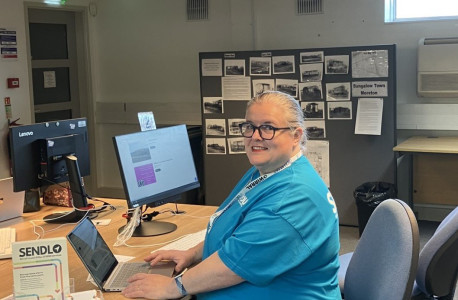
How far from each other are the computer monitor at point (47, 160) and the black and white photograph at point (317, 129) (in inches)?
106

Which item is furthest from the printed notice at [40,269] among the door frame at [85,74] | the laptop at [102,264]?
the door frame at [85,74]

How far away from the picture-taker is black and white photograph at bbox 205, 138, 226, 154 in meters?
5.71

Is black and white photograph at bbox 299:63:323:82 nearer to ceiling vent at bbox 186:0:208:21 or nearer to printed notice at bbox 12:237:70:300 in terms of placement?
ceiling vent at bbox 186:0:208:21

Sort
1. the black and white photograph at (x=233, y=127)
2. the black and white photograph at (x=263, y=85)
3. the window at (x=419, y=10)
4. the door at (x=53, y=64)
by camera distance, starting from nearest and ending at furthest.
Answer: the window at (x=419, y=10), the black and white photograph at (x=263, y=85), the black and white photograph at (x=233, y=127), the door at (x=53, y=64)

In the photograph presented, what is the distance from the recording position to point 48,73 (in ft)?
20.8

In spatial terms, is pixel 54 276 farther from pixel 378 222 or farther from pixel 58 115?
pixel 58 115

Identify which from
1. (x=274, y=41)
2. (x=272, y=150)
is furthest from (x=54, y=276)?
(x=274, y=41)

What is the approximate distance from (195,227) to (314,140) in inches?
106

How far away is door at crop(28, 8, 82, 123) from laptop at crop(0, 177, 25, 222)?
10.6 feet

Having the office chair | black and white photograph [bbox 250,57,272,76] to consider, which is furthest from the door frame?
the office chair

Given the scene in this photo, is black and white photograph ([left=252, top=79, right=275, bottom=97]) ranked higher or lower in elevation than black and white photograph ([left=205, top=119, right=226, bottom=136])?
higher

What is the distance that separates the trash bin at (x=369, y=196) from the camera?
4.89 metres

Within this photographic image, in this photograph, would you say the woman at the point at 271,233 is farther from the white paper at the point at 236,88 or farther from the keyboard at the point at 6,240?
the white paper at the point at 236,88

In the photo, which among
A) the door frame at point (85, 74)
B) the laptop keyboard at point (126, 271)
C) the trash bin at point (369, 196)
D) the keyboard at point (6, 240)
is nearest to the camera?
the laptop keyboard at point (126, 271)
